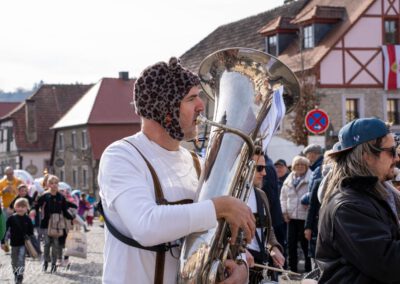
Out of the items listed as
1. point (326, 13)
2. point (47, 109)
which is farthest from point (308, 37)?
point (47, 109)

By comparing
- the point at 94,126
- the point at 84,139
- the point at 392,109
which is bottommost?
the point at 84,139

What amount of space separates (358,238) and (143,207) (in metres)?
0.97

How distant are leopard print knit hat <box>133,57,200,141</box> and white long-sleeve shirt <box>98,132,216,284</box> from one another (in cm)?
11

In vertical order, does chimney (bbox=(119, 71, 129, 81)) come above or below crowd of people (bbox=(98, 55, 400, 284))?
above

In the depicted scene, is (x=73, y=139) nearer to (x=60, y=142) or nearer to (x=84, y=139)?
(x=84, y=139)

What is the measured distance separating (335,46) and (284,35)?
13.0 feet

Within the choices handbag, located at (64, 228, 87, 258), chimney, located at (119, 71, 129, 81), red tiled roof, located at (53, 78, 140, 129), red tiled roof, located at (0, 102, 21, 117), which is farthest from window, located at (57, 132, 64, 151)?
handbag, located at (64, 228, 87, 258)

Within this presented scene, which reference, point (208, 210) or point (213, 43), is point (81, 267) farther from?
point (213, 43)

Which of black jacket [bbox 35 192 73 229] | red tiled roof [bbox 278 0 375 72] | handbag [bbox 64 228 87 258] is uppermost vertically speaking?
red tiled roof [bbox 278 0 375 72]

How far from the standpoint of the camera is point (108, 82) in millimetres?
61656

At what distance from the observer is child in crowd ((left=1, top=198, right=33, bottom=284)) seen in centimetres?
1358

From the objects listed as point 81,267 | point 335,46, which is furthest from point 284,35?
point 81,267

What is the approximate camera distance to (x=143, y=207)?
3.30m

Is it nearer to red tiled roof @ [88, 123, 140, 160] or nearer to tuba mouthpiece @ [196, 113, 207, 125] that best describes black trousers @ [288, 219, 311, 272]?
tuba mouthpiece @ [196, 113, 207, 125]
